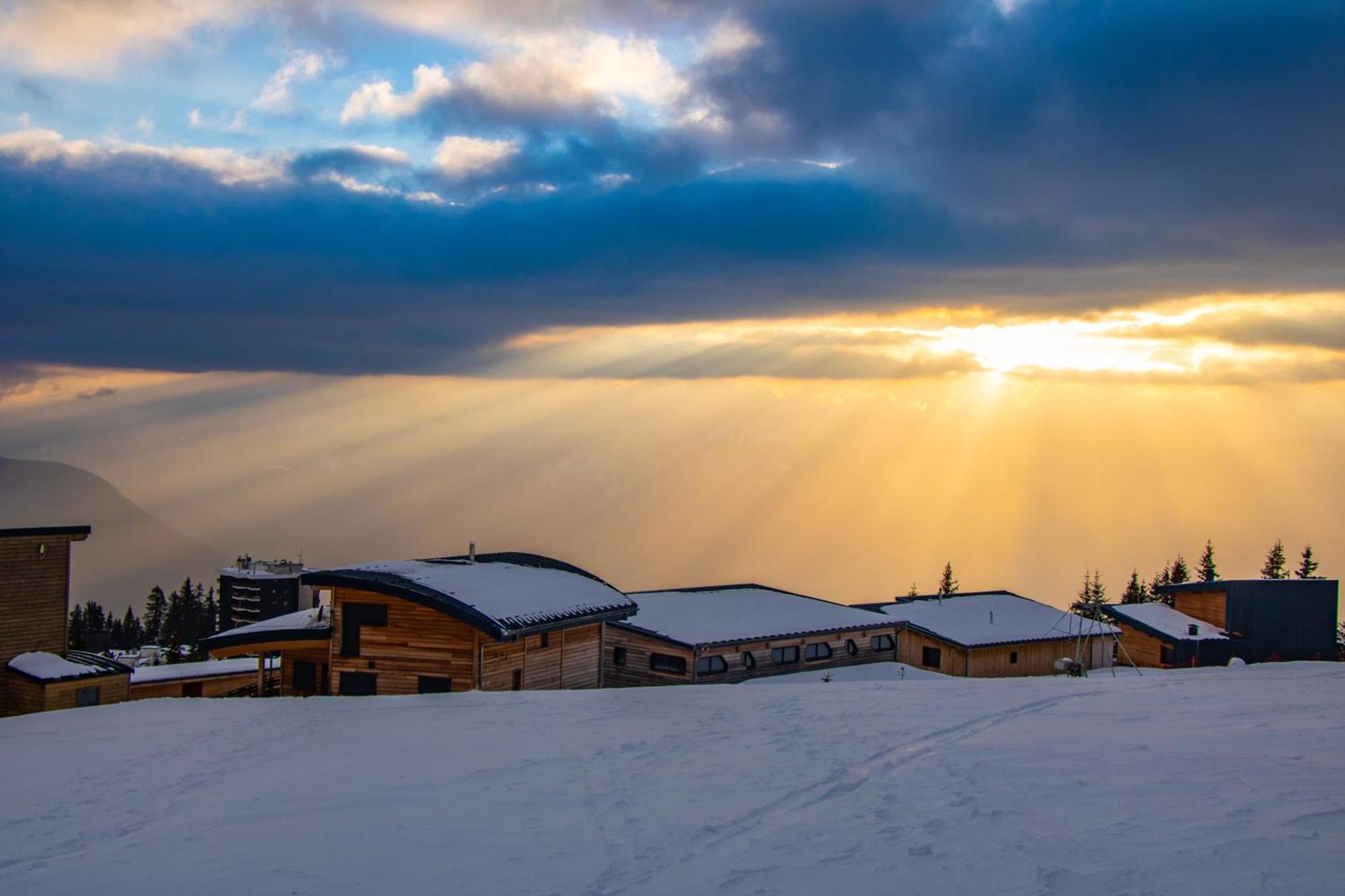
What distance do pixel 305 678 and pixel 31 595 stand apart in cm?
918

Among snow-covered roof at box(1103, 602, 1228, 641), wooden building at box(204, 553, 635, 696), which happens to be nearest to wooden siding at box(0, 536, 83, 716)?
wooden building at box(204, 553, 635, 696)

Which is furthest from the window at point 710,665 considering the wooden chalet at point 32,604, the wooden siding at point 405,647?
the wooden chalet at point 32,604

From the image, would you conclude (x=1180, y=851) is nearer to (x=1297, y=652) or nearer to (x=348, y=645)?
(x=348, y=645)

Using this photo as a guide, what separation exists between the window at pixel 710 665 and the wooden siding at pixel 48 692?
59.8 ft

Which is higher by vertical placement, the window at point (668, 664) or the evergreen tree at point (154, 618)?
the window at point (668, 664)

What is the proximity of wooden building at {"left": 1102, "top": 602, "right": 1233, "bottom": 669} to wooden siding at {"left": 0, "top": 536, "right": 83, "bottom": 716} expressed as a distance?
1565 inches

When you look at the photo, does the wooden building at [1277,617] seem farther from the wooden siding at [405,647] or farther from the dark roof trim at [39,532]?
the dark roof trim at [39,532]

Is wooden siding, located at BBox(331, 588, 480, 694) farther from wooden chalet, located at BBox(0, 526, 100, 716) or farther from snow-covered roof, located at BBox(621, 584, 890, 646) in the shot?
wooden chalet, located at BBox(0, 526, 100, 716)

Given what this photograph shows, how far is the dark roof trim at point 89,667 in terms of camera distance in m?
28.9

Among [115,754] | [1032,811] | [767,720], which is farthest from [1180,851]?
[115,754]

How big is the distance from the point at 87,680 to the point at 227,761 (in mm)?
16613

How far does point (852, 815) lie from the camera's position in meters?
12.2

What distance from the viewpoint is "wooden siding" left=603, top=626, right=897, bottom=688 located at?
112 feet

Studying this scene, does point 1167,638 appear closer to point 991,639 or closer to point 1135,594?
point 991,639
